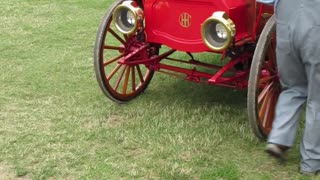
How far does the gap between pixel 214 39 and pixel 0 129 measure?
1.73 m

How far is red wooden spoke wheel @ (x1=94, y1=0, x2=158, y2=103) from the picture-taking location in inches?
171

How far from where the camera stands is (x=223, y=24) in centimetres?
362

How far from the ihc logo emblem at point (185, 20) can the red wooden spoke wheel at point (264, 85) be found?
61 cm

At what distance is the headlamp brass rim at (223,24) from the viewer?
3613 millimetres

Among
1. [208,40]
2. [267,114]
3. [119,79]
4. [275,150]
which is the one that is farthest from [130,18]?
[275,150]

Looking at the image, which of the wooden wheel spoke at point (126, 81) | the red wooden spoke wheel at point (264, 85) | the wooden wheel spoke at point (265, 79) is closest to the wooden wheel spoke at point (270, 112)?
the red wooden spoke wheel at point (264, 85)

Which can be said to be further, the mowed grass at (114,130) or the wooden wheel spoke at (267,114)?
the wooden wheel spoke at (267,114)

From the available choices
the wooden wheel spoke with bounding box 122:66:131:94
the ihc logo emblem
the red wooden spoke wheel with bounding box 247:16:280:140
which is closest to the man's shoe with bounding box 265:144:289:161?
the red wooden spoke wheel with bounding box 247:16:280:140

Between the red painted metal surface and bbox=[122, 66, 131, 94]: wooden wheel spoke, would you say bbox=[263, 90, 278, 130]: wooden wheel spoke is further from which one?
bbox=[122, 66, 131, 94]: wooden wheel spoke

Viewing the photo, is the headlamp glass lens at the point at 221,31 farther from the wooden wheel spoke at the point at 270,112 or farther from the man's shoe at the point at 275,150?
the man's shoe at the point at 275,150

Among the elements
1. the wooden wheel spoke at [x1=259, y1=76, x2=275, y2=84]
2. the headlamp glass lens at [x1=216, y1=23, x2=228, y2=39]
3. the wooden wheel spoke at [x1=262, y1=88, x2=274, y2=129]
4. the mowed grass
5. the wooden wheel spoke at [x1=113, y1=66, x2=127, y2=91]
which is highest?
the headlamp glass lens at [x1=216, y1=23, x2=228, y2=39]

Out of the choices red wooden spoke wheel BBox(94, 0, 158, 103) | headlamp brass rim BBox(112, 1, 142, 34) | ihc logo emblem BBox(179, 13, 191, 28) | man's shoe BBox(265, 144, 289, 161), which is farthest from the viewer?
red wooden spoke wheel BBox(94, 0, 158, 103)

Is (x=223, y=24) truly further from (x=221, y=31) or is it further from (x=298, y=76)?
(x=298, y=76)

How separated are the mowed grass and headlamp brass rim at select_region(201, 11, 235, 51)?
67 cm
